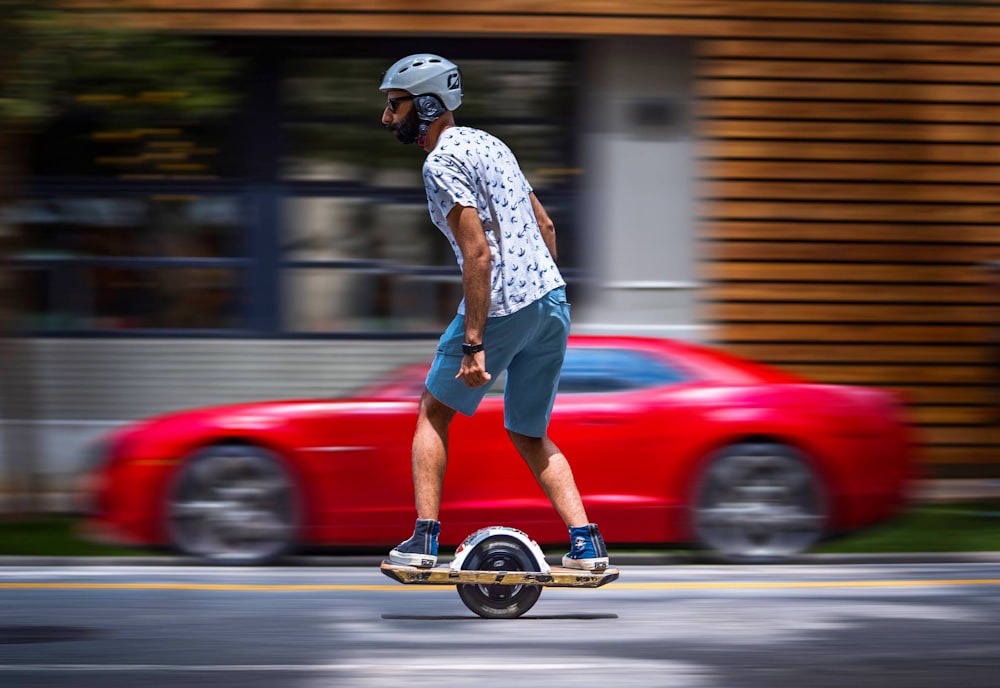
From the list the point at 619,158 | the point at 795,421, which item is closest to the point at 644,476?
the point at 795,421

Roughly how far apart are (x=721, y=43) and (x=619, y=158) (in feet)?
3.93

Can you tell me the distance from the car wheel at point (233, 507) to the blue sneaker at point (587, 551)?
2.50 m

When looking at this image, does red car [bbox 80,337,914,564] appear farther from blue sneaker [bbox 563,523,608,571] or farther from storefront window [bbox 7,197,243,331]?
storefront window [bbox 7,197,243,331]

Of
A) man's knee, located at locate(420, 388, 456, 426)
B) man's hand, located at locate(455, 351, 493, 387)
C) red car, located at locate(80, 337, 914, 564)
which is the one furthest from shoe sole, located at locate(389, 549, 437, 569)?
red car, located at locate(80, 337, 914, 564)

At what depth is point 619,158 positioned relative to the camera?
12453 mm

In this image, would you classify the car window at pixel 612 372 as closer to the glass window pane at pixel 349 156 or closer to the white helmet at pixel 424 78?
the white helmet at pixel 424 78

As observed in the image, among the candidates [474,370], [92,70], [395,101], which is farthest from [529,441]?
[92,70]

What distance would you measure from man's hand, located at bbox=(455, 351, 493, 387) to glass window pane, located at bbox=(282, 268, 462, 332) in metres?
7.27

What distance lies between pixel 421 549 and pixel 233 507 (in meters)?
2.51

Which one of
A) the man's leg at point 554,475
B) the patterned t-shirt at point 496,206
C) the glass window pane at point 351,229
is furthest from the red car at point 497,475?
the glass window pane at point 351,229

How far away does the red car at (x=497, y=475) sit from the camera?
25.4 feet

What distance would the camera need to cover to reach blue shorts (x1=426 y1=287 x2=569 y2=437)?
18.1ft

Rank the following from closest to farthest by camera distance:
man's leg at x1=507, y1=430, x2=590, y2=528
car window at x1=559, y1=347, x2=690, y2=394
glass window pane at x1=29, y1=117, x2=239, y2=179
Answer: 1. man's leg at x1=507, y1=430, x2=590, y2=528
2. car window at x1=559, y1=347, x2=690, y2=394
3. glass window pane at x1=29, y1=117, x2=239, y2=179

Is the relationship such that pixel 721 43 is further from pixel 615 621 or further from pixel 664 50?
pixel 615 621
